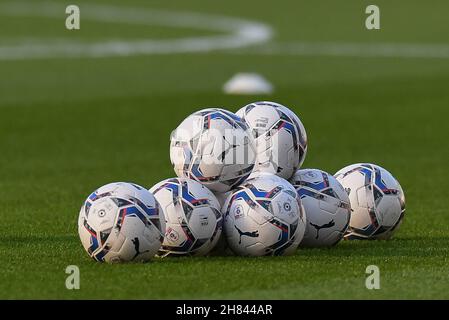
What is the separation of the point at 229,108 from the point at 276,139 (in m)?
14.5

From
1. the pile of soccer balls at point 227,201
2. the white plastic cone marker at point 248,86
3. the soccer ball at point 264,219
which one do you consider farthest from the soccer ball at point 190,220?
the white plastic cone marker at point 248,86

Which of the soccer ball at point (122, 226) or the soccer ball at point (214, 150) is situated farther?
the soccer ball at point (214, 150)

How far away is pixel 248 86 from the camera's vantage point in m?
30.2

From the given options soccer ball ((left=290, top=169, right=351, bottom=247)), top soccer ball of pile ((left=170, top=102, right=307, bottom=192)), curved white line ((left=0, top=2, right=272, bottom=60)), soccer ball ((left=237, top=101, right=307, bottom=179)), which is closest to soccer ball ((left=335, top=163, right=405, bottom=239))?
soccer ball ((left=290, top=169, right=351, bottom=247))

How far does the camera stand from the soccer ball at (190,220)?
12.4 m

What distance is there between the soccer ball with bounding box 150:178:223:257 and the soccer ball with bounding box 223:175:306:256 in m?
0.17

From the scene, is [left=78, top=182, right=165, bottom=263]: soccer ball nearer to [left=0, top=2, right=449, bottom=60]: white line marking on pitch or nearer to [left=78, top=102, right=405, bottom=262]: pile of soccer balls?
[left=78, top=102, right=405, bottom=262]: pile of soccer balls

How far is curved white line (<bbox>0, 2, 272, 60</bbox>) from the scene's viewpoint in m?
39.6

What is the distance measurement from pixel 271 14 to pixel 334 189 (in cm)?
3645

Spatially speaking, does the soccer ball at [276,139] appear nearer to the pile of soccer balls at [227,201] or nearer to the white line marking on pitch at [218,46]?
the pile of soccer balls at [227,201]

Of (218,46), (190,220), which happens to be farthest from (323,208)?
(218,46)

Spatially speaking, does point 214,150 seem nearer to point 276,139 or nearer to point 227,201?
point 227,201
